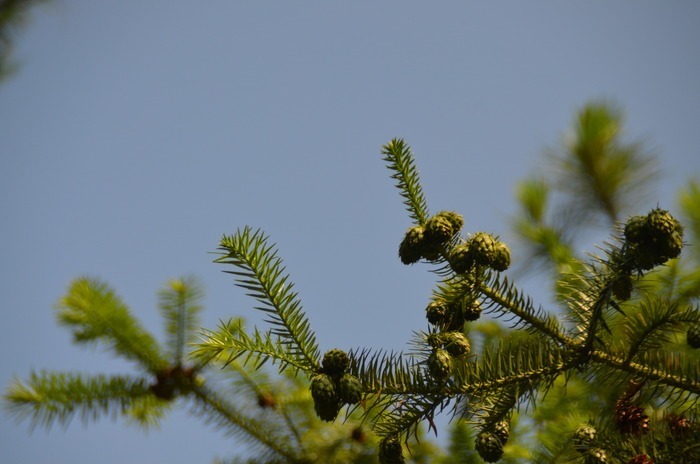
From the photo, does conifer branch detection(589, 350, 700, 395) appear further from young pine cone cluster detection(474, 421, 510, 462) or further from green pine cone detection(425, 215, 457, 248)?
green pine cone detection(425, 215, 457, 248)

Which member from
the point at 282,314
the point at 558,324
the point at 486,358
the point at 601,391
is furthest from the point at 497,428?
the point at 601,391

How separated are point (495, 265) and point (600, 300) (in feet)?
0.64

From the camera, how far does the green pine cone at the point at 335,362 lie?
3.60 feet

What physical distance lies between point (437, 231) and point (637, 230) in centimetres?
36

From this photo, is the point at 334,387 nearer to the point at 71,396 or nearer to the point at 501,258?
the point at 501,258

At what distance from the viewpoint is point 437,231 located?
3.89 feet

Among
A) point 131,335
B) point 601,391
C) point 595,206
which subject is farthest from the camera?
point 595,206

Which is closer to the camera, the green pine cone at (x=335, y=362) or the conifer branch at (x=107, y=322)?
the green pine cone at (x=335, y=362)

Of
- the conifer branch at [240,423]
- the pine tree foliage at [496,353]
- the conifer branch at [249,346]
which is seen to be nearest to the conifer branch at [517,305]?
the pine tree foliage at [496,353]

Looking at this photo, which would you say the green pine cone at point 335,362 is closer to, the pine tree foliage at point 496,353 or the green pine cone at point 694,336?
the pine tree foliage at point 496,353

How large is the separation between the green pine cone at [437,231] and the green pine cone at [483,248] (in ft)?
0.19

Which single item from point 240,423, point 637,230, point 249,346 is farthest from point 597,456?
point 240,423

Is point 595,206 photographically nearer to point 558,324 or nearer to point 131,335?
point 558,324

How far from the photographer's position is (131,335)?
2123 mm
